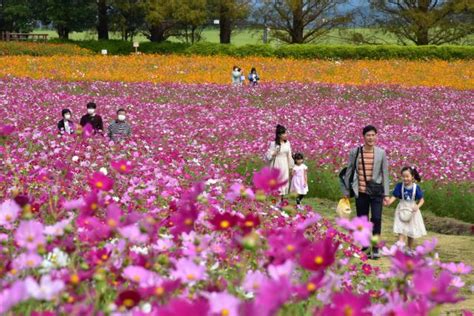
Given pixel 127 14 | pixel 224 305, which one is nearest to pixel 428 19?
pixel 127 14

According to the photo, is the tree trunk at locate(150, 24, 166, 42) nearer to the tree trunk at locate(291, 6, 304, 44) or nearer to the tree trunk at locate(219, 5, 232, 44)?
the tree trunk at locate(219, 5, 232, 44)

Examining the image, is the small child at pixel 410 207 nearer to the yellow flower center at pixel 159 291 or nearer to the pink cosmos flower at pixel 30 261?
the pink cosmos flower at pixel 30 261

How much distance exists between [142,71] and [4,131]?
29.2 metres

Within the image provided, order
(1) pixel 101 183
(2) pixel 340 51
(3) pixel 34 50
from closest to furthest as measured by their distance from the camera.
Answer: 1. (1) pixel 101 183
2. (3) pixel 34 50
3. (2) pixel 340 51

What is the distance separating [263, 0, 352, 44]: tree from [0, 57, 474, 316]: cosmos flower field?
1017 inches

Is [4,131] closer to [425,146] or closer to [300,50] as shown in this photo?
[425,146]

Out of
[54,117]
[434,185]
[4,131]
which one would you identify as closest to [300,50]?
[54,117]

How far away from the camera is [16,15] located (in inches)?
2082

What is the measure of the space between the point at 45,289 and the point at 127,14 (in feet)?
175

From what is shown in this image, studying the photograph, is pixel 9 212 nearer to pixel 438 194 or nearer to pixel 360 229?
pixel 360 229

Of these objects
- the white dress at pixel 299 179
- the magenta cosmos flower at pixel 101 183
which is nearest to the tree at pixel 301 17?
the white dress at pixel 299 179

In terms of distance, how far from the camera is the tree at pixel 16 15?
167 feet

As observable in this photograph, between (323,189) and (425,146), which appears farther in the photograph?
(425,146)

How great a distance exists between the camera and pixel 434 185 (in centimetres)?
1258
